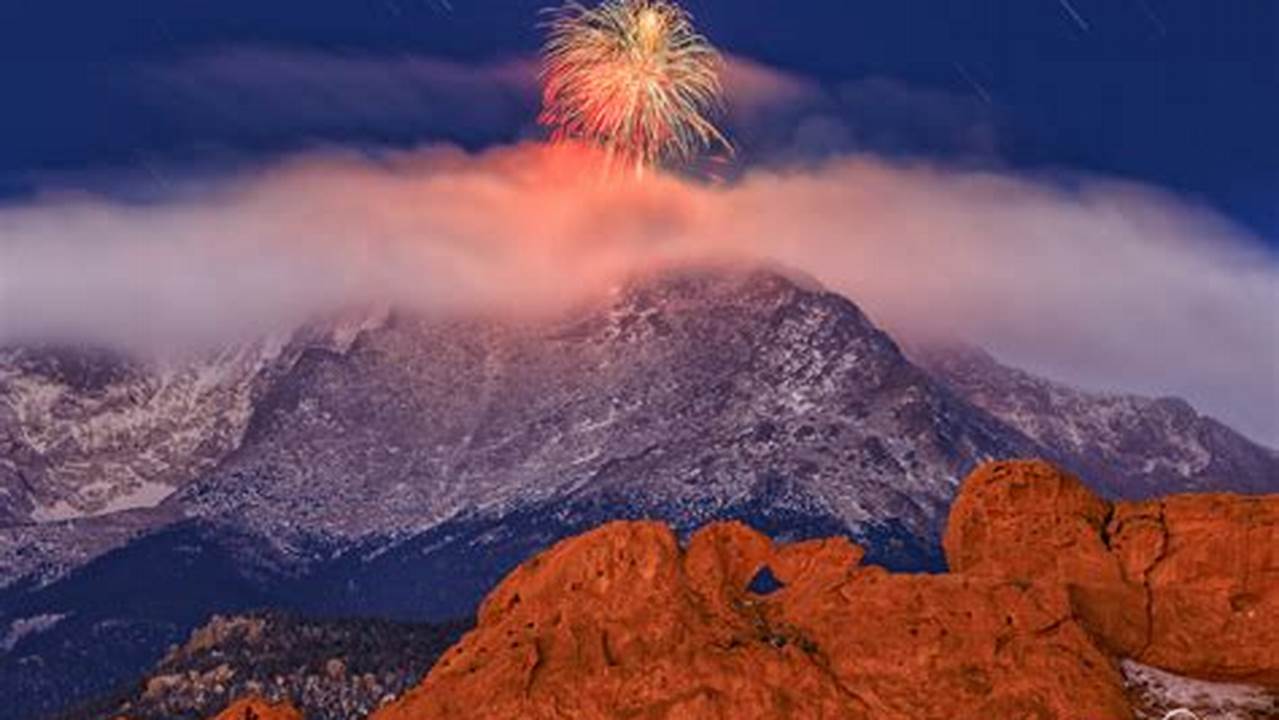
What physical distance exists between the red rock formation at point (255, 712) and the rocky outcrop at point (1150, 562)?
45.7m

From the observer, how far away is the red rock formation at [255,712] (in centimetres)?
14025

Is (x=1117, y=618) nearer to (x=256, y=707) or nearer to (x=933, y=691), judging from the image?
(x=933, y=691)

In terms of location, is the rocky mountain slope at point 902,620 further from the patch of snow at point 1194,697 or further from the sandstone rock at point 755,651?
the patch of snow at point 1194,697

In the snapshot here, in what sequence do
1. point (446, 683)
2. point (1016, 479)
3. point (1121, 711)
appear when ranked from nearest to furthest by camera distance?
point (1121, 711)
point (446, 683)
point (1016, 479)

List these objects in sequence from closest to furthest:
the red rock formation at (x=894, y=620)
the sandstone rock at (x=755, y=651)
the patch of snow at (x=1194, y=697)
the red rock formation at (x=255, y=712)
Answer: the sandstone rock at (x=755, y=651) → the red rock formation at (x=894, y=620) → the patch of snow at (x=1194, y=697) → the red rock formation at (x=255, y=712)

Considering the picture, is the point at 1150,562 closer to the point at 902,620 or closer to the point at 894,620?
the point at 902,620

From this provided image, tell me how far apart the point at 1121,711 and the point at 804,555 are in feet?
91.7

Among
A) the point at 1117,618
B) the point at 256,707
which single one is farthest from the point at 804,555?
the point at 256,707

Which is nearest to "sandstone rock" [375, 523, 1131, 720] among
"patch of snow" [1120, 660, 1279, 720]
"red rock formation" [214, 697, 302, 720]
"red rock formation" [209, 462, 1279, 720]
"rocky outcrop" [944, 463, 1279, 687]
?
"red rock formation" [209, 462, 1279, 720]

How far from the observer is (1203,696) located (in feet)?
420

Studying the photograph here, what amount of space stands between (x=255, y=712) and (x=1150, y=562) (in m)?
59.5

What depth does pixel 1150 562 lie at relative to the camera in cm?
13825

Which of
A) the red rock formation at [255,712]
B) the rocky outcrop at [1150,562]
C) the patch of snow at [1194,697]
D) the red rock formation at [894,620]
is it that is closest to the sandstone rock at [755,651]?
the red rock formation at [894,620]

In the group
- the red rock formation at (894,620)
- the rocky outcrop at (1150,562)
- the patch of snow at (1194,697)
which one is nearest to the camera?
the red rock formation at (894,620)
